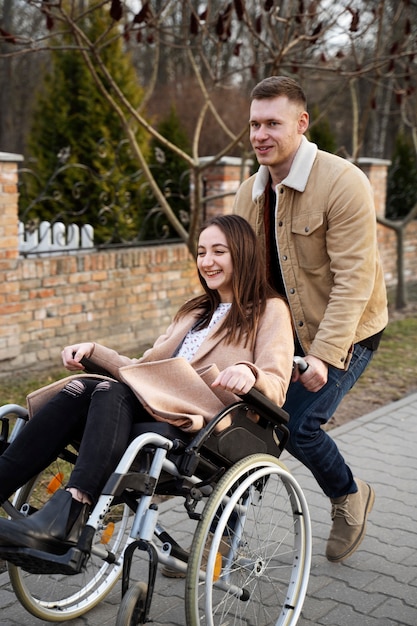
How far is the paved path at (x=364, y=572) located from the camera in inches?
123

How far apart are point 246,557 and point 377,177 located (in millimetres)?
9234

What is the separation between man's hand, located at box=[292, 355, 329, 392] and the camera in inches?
124

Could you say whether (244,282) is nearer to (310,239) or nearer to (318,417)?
(310,239)

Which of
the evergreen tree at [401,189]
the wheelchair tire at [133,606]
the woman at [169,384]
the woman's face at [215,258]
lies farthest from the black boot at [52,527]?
the evergreen tree at [401,189]

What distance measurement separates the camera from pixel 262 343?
3008 millimetres

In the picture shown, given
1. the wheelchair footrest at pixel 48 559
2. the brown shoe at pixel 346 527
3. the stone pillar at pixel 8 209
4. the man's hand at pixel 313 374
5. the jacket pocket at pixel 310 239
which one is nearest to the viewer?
the wheelchair footrest at pixel 48 559

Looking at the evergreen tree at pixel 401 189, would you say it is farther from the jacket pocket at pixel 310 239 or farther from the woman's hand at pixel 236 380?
the woman's hand at pixel 236 380

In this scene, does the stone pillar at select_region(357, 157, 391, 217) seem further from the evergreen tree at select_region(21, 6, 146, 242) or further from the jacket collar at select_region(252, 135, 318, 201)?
the jacket collar at select_region(252, 135, 318, 201)

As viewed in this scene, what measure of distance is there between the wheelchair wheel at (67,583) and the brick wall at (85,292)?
3447 millimetres

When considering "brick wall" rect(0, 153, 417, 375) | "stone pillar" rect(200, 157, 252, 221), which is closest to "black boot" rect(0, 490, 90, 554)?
"brick wall" rect(0, 153, 417, 375)

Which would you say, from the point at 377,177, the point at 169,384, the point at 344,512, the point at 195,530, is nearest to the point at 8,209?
the point at 344,512

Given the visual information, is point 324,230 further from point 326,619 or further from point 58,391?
point 326,619

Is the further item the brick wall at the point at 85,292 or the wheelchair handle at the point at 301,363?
the brick wall at the point at 85,292

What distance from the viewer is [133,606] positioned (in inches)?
96.9
